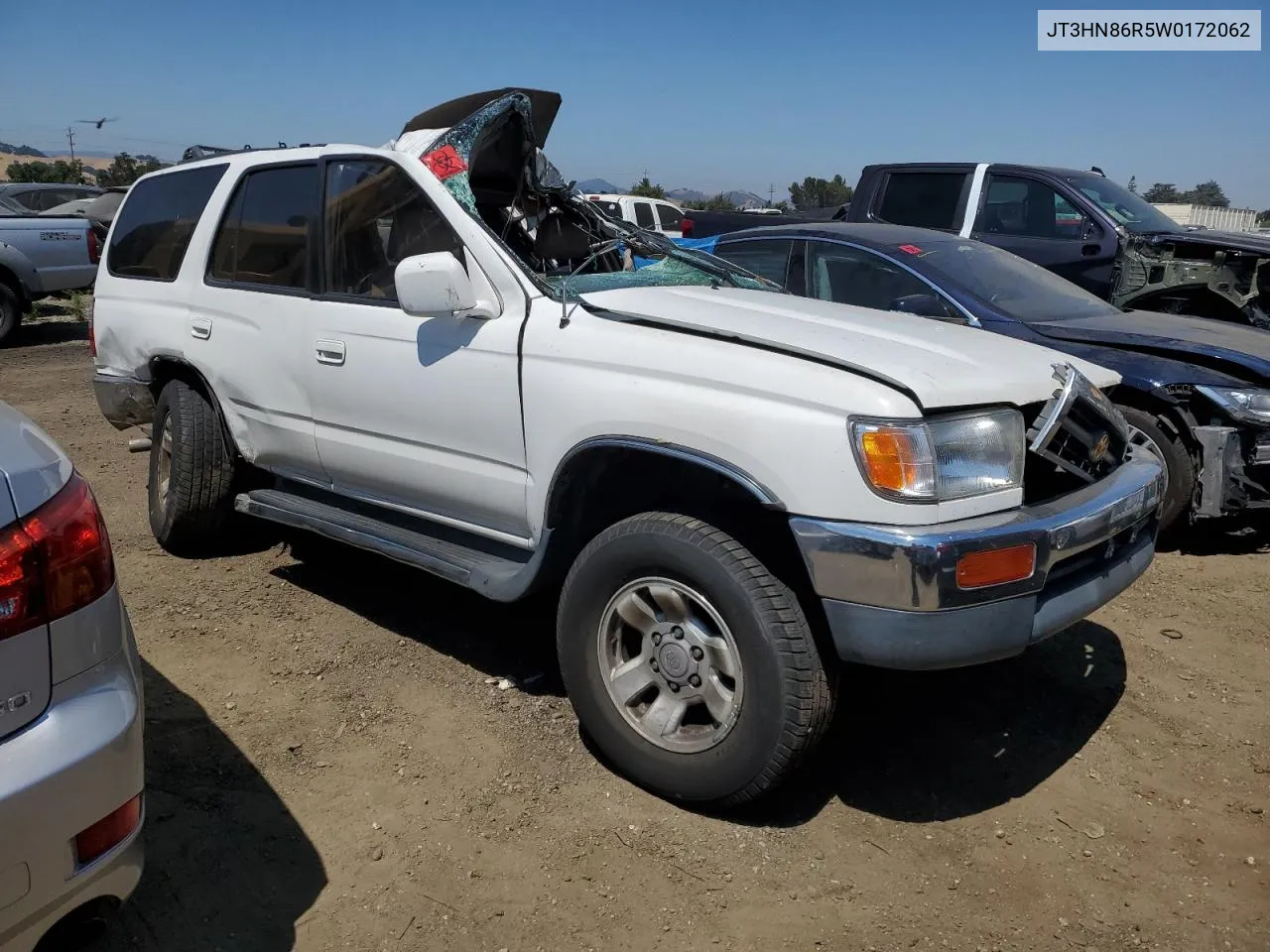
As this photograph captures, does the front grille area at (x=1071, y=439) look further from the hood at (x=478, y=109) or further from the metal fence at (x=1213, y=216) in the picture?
the metal fence at (x=1213, y=216)

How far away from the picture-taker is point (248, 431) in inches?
175

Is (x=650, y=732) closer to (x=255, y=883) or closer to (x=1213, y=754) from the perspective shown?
(x=255, y=883)

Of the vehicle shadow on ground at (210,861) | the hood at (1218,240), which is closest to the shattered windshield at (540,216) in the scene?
the vehicle shadow on ground at (210,861)

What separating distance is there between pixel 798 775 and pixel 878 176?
675cm

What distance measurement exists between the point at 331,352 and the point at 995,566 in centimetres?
253

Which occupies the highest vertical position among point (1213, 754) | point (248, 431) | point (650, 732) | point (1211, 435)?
point (248, 431)

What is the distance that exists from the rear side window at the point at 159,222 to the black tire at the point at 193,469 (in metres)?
0.61

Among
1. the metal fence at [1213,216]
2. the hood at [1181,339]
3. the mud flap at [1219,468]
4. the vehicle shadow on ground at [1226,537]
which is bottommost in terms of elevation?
the vehicle shadow on ground at [1226,537]

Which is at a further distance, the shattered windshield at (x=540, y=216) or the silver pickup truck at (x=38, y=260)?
the silver pickup truck at (x=38, y=260)

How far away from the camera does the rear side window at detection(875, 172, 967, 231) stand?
8.23m

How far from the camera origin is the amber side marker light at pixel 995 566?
2549mm

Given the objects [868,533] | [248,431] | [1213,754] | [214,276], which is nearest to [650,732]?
[868,533]

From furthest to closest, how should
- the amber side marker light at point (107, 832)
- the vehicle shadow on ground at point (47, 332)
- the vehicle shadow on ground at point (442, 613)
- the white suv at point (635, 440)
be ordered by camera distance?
the vehicle shadow on ground at point (47, 332), the vehicle shadow on ground at point (442, 613), the white suv at point (635, 440), the amber side marker light at point (107, 832)

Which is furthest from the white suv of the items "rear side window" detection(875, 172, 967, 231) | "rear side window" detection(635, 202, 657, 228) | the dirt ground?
"rear side window" detection(635, 202, 657, 228)
